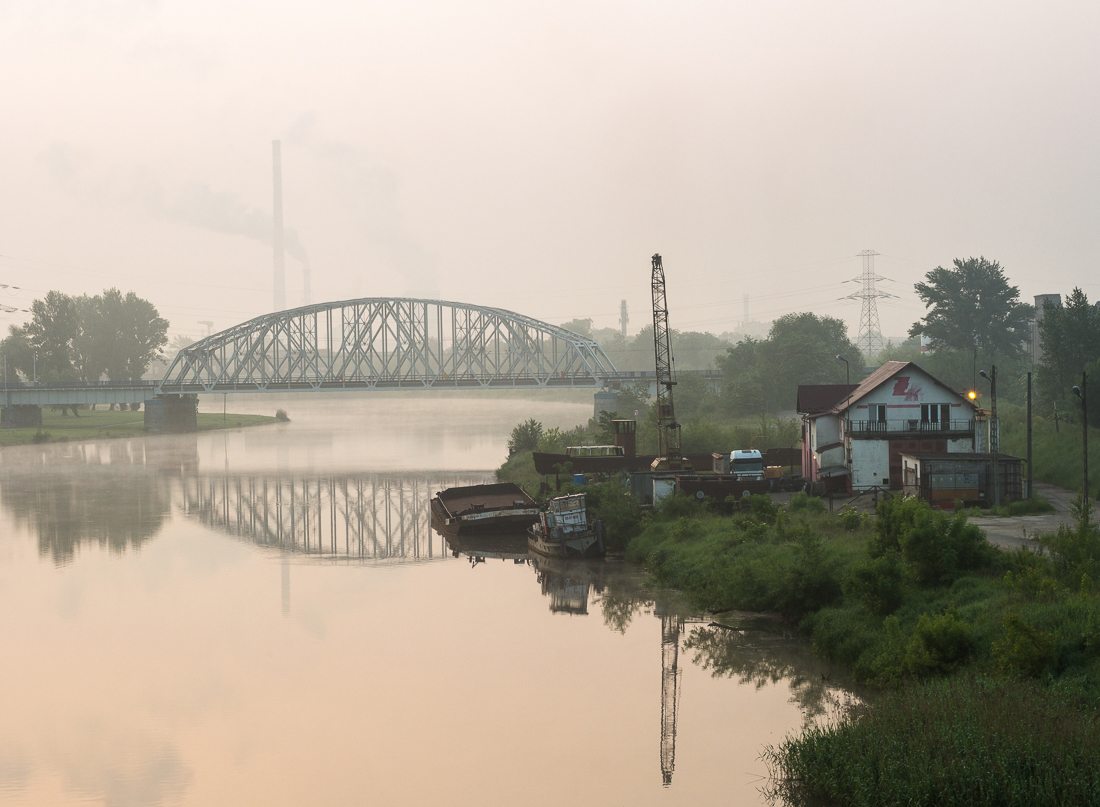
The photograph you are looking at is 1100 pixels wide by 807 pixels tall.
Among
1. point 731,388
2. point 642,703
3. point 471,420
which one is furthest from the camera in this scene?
point 471,420

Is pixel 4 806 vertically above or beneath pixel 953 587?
beneath

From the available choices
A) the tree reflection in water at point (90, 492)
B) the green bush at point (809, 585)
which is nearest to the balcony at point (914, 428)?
the green bush at point (809, 585)

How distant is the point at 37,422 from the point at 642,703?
12653 centimetres

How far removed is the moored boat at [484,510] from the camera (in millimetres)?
48844

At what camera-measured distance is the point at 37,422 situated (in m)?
131

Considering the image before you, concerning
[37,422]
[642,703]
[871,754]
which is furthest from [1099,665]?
[37,422]

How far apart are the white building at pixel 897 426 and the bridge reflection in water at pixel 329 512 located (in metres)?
20.3

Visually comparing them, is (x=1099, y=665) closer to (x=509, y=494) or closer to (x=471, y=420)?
(x=509, y=494)

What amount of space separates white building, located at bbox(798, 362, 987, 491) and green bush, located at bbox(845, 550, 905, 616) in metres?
20.3

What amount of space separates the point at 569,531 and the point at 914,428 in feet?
60.3

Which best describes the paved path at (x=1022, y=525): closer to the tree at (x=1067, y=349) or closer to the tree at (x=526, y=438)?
the tree at (x=1067, y=349)

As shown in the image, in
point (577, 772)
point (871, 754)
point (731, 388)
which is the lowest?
point (577, 772)

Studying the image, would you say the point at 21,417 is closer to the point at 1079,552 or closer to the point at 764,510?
the point at 764,510

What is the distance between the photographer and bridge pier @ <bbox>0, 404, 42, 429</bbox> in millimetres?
127250
